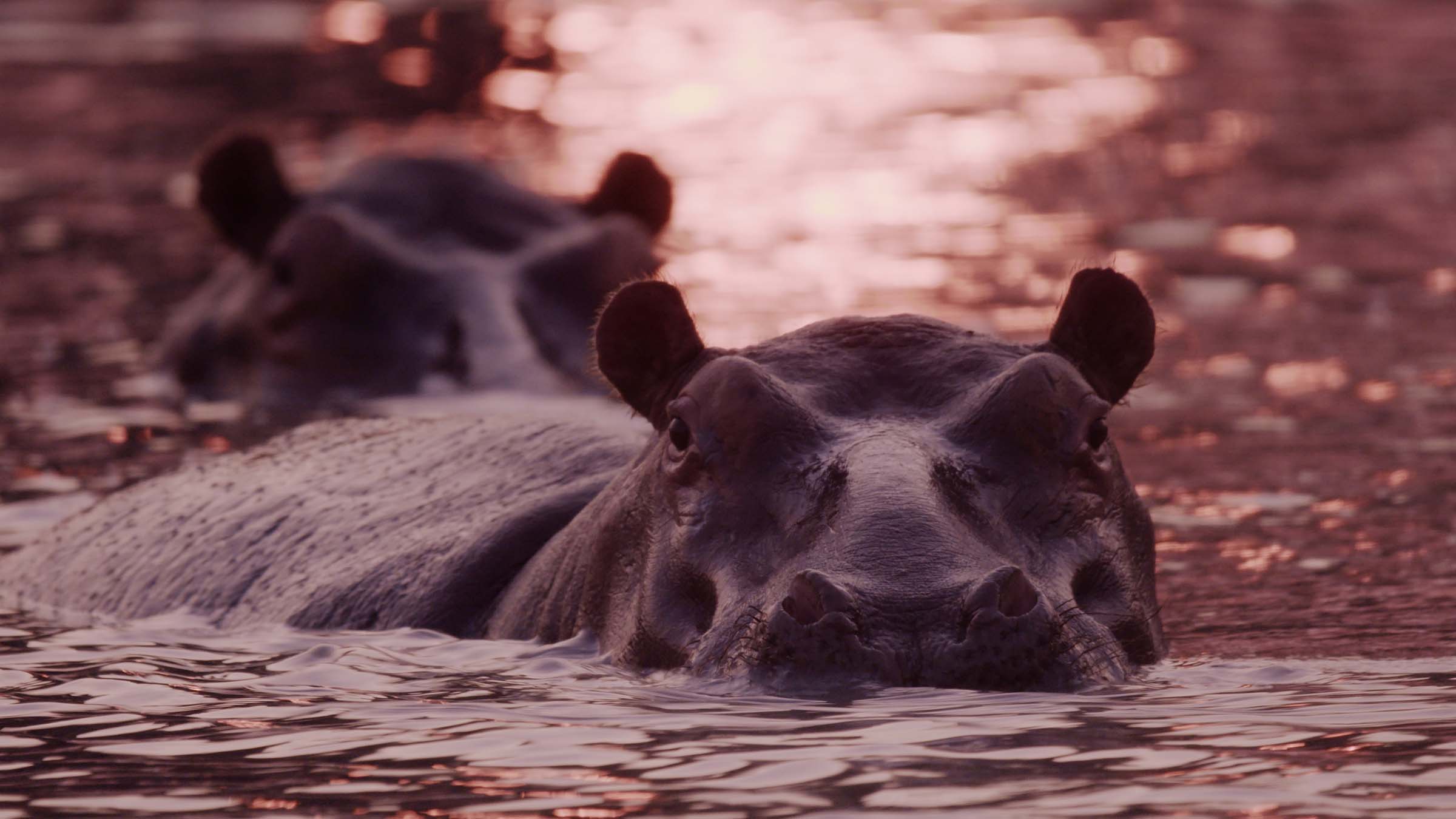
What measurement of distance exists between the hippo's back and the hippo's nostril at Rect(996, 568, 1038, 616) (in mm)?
2215

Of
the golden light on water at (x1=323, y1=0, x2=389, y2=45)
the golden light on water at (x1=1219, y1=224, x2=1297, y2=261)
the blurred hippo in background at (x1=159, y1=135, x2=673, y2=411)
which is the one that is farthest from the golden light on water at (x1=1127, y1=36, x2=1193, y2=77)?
the blurred hippo in background at (x1=159, y1=135, x2=673, y2=411)

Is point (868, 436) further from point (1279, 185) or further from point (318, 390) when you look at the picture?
point (1279, 185)

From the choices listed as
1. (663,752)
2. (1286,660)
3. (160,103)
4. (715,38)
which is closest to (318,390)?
(1286,660)

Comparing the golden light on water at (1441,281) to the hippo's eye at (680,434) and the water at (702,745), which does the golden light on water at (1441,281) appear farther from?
the hippo's eye at (680,434)

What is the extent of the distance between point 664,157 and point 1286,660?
18.5 metres

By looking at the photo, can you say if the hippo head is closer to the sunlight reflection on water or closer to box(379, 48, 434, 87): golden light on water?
the sunlight reflection on water

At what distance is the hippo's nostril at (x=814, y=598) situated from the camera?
5.27 m

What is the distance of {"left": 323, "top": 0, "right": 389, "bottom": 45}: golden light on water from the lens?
3478 cm

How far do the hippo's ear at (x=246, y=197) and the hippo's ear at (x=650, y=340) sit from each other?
22.1ft

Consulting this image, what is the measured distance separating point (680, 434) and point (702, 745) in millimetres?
981

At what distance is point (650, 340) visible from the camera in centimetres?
649

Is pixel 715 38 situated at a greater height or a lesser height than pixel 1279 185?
greater

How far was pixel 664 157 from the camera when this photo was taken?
25.0 metres

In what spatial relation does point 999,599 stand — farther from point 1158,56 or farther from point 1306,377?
point 1158,56
